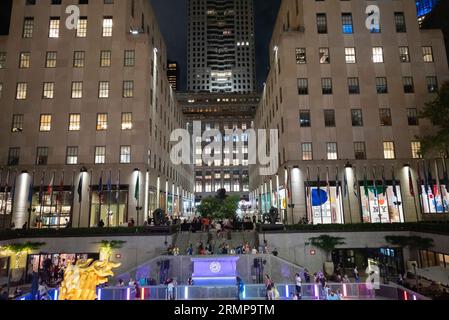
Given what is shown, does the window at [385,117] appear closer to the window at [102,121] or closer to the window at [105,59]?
the window at [102,121]

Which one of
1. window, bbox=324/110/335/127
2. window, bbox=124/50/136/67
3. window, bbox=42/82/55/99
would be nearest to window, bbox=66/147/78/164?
window, bbox=42/82/55/99

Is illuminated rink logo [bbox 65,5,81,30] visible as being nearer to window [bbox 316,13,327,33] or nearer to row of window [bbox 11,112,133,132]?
row of window [bbox 11,112,133,132]

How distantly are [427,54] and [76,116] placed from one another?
4858 cm

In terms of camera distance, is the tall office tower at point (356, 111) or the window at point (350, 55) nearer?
the tall office tower at point (356, 111)

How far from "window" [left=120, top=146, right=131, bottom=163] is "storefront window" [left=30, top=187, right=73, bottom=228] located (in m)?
7.62

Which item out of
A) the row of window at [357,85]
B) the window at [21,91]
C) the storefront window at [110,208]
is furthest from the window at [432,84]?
the window at [21,91]

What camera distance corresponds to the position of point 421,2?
332 feet

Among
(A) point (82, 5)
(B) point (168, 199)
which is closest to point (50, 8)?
(A) point (82, 5)

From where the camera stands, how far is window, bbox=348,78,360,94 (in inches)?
1558

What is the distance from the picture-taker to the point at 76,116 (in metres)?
39.3

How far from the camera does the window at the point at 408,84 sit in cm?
3956

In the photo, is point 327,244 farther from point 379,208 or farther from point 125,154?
point 125,154

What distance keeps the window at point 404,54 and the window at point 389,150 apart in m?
11.8

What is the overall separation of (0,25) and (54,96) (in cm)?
1898
